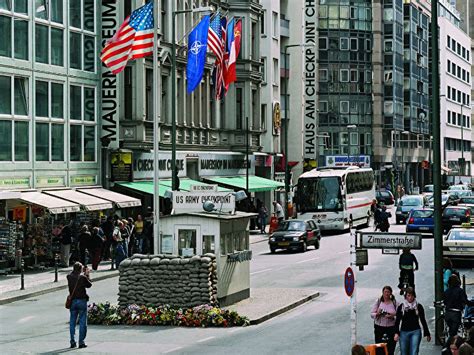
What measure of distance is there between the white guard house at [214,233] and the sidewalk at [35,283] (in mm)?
5641

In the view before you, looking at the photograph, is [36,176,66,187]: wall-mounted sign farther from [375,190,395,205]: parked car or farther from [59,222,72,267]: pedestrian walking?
[375,190,395,205]: parked car

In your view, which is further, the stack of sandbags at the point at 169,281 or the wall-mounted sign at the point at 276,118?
the wall-mounted sign at the point at 276,118

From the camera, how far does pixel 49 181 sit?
42188mm

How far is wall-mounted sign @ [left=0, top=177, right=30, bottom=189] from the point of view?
38594 millimetres

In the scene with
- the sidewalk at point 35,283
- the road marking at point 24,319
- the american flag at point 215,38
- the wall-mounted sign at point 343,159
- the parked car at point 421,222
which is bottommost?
the road marking at point 24,319

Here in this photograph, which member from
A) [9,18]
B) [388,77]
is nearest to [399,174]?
[388,77]

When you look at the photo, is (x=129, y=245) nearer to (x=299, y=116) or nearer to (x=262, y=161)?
(x=262, y=161)

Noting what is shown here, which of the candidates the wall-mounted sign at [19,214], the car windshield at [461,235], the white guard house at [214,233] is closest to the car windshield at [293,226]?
the car windshield at [461,235]

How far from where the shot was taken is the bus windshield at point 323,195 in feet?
205

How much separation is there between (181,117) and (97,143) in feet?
34.8

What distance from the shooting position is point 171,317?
86.0 ft

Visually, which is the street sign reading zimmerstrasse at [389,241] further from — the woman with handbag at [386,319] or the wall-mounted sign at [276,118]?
the wall-mounted sign at [276,118]

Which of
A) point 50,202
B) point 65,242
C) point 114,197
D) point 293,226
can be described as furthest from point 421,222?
point 50,202

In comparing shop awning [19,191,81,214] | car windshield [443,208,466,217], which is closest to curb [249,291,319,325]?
shop awning [19,191,81,214]
